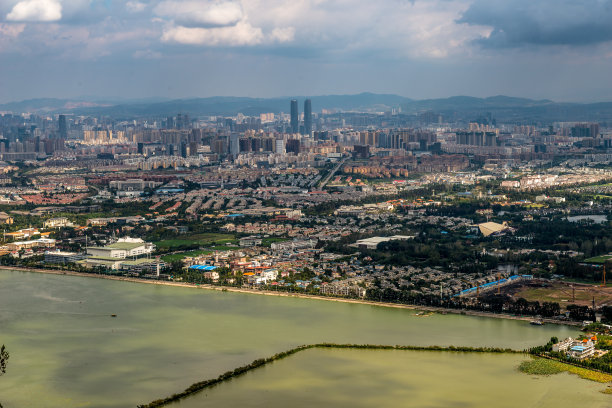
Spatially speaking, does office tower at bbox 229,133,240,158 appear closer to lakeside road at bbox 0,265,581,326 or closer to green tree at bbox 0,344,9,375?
lakeside road at bbox 0,265,581,326

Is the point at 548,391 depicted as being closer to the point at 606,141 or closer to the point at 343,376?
the point at 343,376

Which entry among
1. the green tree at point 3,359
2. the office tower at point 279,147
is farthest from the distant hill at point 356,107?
the green tree at point 3,359

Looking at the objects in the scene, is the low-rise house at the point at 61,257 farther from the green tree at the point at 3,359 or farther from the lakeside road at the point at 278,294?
the green tree at the point at 3,359

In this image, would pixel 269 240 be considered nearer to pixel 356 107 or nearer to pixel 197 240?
pixel 197 240

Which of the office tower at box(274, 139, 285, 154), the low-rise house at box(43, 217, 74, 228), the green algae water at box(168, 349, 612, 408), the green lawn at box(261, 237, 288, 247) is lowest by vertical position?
the green algae water at box(168, 349, 612, 408)

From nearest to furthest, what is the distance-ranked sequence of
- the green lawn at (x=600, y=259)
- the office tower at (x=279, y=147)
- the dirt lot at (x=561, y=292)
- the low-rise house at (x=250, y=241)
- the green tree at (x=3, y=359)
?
1. the green tree at (x=3, y=359)
2. the dirt lot at (x=561, y=292)
3. the green lawn at (x=600, y=259)
4. the low-rise house at (x=250, y=241)
5. the office tower at (x=279, y=147)

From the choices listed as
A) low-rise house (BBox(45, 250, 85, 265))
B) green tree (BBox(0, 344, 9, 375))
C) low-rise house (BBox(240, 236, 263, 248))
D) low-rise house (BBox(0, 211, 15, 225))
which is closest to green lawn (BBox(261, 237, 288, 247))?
low-rise house (BBox(240, 236, 263, 248))

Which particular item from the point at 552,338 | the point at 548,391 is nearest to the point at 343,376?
the point at 548,391

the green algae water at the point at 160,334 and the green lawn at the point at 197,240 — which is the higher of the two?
the green lawn at the point at 197,240
